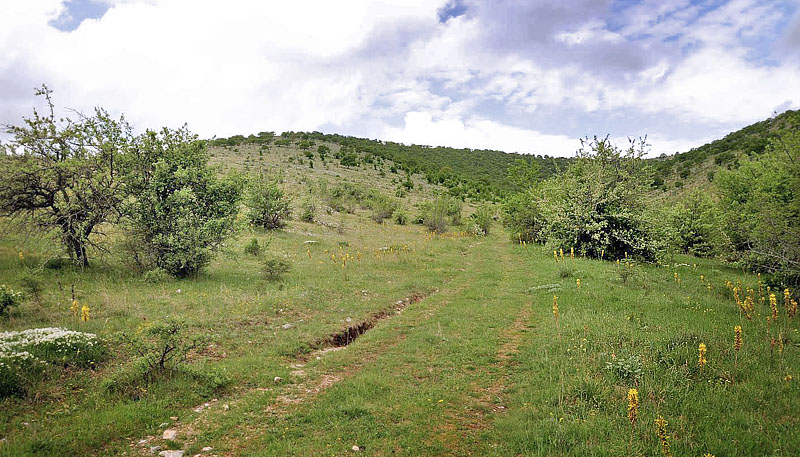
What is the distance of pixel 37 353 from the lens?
22.6 feet

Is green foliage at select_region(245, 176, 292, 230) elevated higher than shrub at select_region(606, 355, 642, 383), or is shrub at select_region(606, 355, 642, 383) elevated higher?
green foliage at select_region(245, 176, 292, 230)

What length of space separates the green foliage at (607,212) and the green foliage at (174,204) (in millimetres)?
17159

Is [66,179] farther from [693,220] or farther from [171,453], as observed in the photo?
[693,220]

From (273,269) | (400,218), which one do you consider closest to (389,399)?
(273,269)

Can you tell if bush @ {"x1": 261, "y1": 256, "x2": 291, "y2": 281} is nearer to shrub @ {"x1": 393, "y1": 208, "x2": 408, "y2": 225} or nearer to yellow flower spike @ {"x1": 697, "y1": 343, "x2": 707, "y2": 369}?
yellow flower spike @ {"x1": 697, "y1": 343, "x2": 707, "y2": 369}

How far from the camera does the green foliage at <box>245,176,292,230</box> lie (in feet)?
85.2

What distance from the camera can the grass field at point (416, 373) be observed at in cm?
521

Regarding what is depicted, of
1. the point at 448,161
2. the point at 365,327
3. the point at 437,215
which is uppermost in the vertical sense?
the point at 448,161

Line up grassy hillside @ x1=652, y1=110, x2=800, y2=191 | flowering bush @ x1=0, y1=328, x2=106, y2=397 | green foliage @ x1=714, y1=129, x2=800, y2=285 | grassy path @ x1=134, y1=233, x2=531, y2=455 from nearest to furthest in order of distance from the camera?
1. grassy path @ x1=134, y1=233, x2=531, y2=455
2. flowering bush @ x1=0, y1=328, x2=106, y2=397
3. green foliage @ x1=714, y1=129, x2=800, y2=285
4. grassy hillside @ x1=652, y1=110, x2=800, y2=191

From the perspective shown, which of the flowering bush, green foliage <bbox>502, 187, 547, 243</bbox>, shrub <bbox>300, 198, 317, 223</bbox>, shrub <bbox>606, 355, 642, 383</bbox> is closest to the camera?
the flowering bush

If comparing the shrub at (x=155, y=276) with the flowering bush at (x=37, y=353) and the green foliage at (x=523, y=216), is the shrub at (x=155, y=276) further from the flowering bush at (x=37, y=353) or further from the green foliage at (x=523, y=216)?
the green foliage at (x=523, y=216)

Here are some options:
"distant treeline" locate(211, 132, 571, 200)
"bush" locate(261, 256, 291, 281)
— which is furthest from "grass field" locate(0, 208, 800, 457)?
"distant treeline" locate(211, 132, 571, 200)

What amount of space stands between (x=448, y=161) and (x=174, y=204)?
237 ft

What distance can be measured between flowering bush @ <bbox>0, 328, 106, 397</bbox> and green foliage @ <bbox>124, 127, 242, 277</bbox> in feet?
20.8
